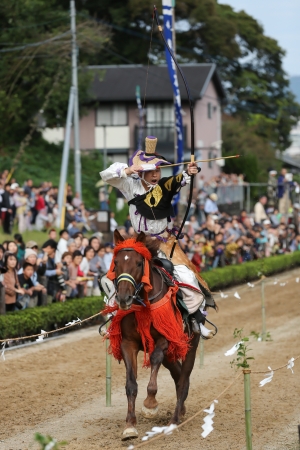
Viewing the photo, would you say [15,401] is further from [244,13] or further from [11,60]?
[244,13]

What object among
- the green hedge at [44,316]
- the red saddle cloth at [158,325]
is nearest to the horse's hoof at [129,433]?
the red saddle cloth at [158,325]

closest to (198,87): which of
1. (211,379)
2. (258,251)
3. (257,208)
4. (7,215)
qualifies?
(257,208)

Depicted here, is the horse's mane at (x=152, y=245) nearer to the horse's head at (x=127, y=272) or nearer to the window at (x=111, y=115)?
the horse's head at (x=127, y=272)

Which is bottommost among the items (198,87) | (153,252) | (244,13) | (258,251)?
(258,251)

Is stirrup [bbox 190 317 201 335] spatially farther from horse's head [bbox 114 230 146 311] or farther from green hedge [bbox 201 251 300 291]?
Result: green hedge [bbox 201 251 300 291]

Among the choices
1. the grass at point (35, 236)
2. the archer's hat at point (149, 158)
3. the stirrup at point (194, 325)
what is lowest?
the grass at point (35, 236)

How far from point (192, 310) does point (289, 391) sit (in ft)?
7.72

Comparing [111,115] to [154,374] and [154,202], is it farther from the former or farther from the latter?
[154,374]

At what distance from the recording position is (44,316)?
15.8 m

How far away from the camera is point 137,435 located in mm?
8828

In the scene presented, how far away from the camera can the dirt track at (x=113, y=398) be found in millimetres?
9148

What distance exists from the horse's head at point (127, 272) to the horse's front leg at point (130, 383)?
0.63m

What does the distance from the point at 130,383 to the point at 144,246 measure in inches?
50.0

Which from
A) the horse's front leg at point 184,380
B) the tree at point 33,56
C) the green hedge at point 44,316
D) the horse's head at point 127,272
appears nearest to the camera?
the horse's head at point 127,272
